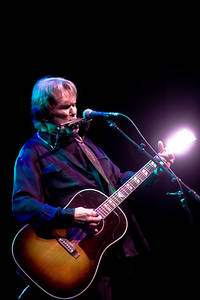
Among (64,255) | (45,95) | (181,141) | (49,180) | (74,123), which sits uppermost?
(45,95)

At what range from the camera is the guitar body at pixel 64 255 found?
176 centimetres

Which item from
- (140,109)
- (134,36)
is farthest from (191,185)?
(134,36)

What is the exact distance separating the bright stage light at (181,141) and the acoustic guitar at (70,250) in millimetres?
869

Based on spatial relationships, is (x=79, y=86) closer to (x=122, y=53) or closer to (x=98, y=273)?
(x=122, y=53)

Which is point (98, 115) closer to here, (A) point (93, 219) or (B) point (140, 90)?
(A) point (93, 219)

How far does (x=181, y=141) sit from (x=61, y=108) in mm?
1254

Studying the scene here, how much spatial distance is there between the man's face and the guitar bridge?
1.14 metres

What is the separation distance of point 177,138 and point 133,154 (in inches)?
54.3

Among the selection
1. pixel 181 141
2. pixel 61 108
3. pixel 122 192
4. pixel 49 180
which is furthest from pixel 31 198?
pixel 181 141

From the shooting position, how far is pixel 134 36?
12.8 ft

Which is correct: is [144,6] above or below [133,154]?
above

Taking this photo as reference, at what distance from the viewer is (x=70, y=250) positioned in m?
1.89

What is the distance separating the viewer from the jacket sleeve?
1.88 metres

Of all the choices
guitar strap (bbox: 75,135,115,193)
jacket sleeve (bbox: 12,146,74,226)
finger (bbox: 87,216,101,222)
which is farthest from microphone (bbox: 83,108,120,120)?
finger (bbox: 87,216,101,222)
